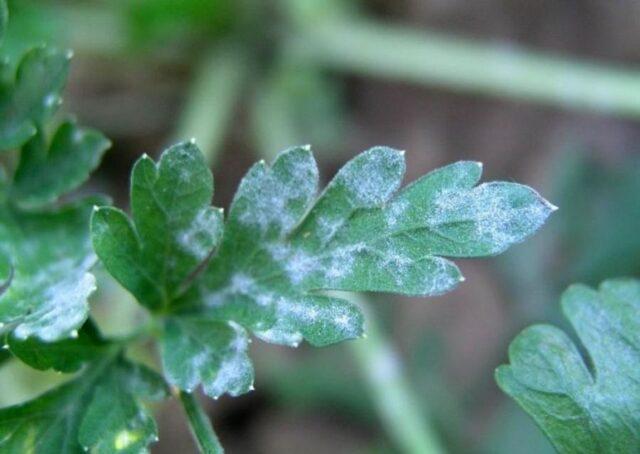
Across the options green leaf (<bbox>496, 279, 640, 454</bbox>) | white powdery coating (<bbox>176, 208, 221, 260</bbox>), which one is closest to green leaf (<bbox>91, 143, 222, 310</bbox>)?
white powdery coating (<bbox>176, 208, 221, 260</bbox>)

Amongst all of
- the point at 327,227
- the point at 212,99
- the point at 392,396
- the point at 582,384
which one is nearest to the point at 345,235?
the point at 327,227

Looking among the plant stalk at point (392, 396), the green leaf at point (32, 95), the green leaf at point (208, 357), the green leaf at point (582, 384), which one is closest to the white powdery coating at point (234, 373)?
the green leaf at point (208, 357)

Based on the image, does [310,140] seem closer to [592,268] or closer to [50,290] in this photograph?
[592,268]

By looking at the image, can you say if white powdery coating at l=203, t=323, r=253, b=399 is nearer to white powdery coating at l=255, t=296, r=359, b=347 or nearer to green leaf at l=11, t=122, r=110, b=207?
white powdery coating at l=255, t=296, r=359, b=347

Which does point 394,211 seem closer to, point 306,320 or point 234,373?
point 306,320

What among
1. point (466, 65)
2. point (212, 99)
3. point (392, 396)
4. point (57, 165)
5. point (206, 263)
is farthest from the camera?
point (212, 99)

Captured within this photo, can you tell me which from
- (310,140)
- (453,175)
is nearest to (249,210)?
(453,175)
